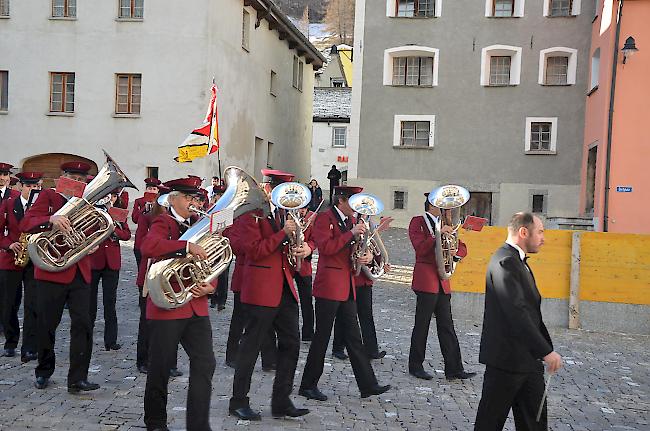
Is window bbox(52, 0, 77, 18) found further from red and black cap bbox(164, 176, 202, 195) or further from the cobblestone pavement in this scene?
red and black cap bbox(164, 176, 202, 195)

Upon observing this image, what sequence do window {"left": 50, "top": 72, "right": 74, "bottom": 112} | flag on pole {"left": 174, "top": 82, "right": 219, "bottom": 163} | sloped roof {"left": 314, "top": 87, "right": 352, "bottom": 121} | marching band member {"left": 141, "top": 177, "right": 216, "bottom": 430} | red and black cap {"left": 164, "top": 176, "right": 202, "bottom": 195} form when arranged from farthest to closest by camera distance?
sloped roof {"left": 314, "top": 87, "right": 352, "bottom": 121} < window {"left": 50, "top": 72, "right": 74, "bottom": 112} < flag on pole {"left": 174, "top": 82, "right": 219, "bottom": 163} < red and black cap {"left": 164, "top": 176, "right": 202, "bottom": 195} < marching band member {"left": 141, "top": 177, "right": 216, "bottom": 430}

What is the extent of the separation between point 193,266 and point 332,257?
2189mm

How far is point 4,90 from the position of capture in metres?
25.2

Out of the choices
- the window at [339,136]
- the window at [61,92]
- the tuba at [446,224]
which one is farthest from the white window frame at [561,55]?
the tuba at [446,224]

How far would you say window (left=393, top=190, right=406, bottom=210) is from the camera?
29.9 metres

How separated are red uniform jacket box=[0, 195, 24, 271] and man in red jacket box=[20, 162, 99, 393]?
1507mm

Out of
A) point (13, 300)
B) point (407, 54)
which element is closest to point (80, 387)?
point (13, 300)

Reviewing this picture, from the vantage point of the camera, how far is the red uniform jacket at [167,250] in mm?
5391

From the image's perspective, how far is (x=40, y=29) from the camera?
2475 centimetres

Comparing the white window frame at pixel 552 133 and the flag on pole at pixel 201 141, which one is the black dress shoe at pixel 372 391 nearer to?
the flag on pole at pixel 201 141

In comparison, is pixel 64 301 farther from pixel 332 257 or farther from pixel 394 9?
pixel 394 9

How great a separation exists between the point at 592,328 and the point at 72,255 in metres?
8.44

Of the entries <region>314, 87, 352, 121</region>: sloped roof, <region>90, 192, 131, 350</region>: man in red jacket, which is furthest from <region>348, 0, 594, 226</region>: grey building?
<region>90, 192, 131, 350</region>: man in red jacket

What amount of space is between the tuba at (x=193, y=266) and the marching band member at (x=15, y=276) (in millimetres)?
3333
